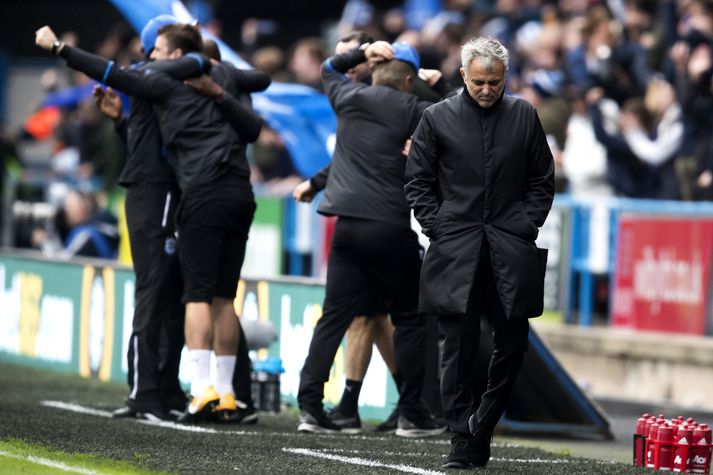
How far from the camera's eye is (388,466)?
8289mm

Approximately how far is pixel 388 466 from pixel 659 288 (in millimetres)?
6944

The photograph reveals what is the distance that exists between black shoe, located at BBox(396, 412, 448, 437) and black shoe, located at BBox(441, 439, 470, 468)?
6.80 feet

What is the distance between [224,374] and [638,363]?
18.0 feet

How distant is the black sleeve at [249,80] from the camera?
10.8 m

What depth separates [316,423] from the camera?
1023 centimetres

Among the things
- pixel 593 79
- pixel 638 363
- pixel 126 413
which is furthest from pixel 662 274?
pixel 126 413

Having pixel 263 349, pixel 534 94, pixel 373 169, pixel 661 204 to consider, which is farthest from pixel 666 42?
pixel 373 169

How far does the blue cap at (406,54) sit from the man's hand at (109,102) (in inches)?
71.8

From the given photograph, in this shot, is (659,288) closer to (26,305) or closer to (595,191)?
(595,191)

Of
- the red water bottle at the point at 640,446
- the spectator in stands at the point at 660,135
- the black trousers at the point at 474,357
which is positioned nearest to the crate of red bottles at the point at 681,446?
the red water bottle at the point at 640,446

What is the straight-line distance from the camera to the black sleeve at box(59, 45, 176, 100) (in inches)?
395

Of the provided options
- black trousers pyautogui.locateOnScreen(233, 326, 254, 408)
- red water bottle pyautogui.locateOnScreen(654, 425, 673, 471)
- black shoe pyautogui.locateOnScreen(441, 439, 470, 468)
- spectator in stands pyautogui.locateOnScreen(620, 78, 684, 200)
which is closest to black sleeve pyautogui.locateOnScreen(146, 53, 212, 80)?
black trousers pyautogui.locateOnScreen(233, 326, 254, 408)

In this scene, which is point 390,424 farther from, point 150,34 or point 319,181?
point 150,34

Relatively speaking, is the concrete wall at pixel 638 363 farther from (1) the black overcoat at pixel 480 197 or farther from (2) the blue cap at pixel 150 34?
(1) the black overcoat at pixel 480 197
